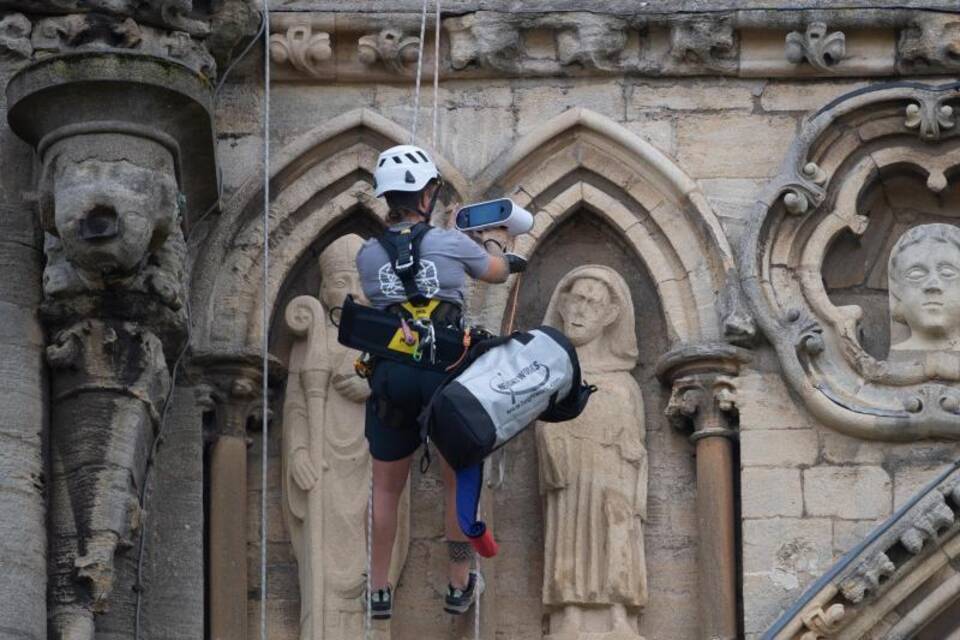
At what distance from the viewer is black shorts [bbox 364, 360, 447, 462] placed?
1563 centimetres

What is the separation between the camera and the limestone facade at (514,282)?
15.8 m

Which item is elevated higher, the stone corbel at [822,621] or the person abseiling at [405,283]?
the person abseiling at [405,283]

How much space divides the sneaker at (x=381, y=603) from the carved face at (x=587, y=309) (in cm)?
117

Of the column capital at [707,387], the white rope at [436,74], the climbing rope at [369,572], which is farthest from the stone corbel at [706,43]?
the climbing rope at [369,572]

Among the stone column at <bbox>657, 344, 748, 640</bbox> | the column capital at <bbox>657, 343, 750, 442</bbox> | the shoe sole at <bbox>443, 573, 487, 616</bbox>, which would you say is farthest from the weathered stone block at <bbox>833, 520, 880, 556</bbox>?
the shoe sole at <bbox>443, 573, 487, 616</bbox>

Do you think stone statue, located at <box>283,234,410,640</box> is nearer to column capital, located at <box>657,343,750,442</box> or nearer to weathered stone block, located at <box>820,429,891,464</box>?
column capital, located at <box>657,343,750,442</box>

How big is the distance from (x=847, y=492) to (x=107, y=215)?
8.77 feet

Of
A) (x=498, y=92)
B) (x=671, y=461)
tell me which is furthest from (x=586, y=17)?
(x=671, y=461)

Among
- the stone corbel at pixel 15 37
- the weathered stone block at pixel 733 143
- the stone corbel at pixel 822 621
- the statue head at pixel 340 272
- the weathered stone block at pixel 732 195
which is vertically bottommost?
the stone corbel at pixel 822 621

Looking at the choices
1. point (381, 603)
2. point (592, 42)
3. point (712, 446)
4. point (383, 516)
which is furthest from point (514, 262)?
point (592, 42)

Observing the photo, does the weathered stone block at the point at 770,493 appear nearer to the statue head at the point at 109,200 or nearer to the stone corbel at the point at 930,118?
the stone corbel at the point at 930,118

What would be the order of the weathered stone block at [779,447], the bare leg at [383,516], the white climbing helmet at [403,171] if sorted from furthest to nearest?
1. the weathered stone block at [779,447]
2. the bare leg at [383,516]
3. the white climbing helmet at [403,171]

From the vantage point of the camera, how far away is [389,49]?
663 inches

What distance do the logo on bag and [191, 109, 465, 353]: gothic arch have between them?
1.38 metres
